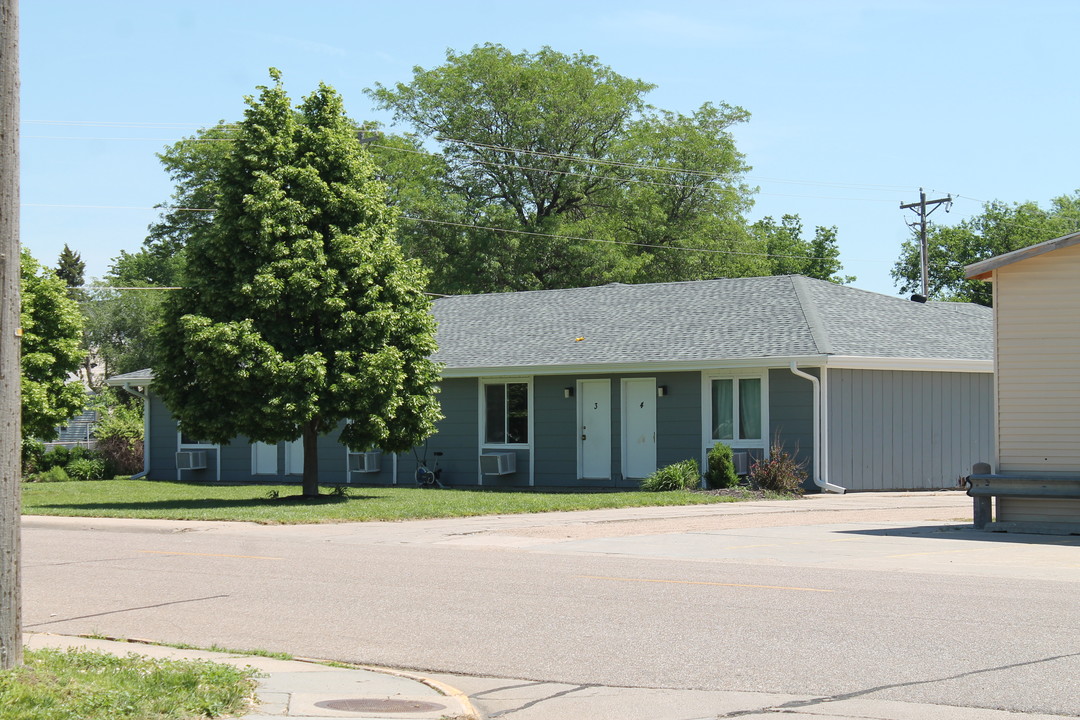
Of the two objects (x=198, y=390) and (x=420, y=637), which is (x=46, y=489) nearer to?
(x=198, y=390)

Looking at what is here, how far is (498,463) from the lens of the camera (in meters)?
28.4

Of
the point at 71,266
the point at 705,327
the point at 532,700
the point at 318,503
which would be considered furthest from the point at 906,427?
the point at 71,266

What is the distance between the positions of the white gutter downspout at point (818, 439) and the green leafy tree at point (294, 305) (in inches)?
311

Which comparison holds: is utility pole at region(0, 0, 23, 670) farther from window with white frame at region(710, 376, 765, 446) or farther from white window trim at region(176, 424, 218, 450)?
white window trim at region(176, 424, 218, 450)

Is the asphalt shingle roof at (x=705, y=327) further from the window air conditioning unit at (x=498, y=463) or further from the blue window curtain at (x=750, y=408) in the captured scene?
the window air conditioning unit at (x=498, y=463)

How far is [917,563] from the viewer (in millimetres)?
13461

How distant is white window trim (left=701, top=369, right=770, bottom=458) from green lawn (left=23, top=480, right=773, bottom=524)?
2.19 meters

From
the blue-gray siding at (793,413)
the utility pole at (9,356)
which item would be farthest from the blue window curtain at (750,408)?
the utility pole at (9,356)

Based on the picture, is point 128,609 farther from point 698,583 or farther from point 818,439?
point 818,439

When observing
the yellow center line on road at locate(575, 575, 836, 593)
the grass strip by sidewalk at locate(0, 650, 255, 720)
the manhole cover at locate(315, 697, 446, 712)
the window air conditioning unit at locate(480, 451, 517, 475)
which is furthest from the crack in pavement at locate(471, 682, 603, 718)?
the window air conditioning unit at locate(480, 451, 517, 475)

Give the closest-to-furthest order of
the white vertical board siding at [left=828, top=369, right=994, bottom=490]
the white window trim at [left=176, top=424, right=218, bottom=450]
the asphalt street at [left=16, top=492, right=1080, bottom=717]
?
the asphalt street at [left=16, top=492, right=1080, bottom=717] < the white vertical board siding at [left=828, top=369, right=994, bottom=490] < the white window trim at [left=176, top=424, right=218, bottom=450]

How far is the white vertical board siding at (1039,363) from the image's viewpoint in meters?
17.4

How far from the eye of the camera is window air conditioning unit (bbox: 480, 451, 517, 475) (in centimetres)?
2839

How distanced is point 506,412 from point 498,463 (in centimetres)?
152
